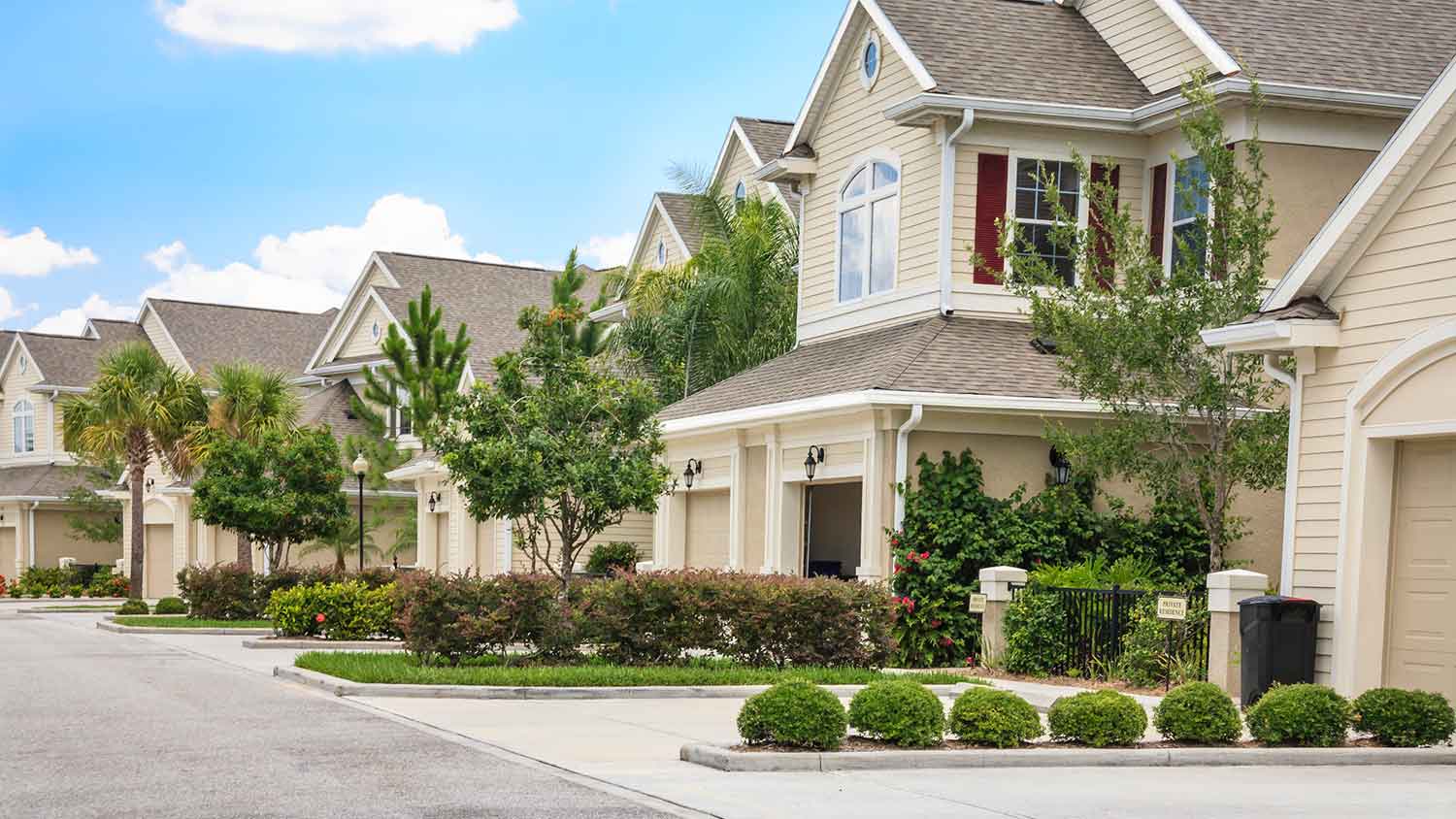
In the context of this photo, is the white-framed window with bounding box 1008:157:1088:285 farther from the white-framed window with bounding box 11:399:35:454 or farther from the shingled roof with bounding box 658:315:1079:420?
the white-framed window with bounding box 11:399:35:454

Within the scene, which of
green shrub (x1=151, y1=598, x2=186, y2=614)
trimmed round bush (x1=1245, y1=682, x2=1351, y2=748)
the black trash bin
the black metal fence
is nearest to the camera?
trimmed round bush (x1=1245, y1=682, x2=1351, y2=748)

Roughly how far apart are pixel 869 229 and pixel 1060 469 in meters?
5.41

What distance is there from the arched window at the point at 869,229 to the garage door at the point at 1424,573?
10343mm

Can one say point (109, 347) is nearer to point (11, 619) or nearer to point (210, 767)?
point (11, 619)

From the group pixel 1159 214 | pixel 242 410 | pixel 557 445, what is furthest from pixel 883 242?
pixel 242 410

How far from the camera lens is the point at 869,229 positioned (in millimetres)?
25312

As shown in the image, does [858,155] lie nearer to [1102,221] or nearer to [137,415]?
[1102,221]

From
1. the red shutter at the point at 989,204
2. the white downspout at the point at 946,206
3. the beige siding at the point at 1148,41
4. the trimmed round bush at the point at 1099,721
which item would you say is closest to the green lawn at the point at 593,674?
the trimmed round bush at the point at 1099,721

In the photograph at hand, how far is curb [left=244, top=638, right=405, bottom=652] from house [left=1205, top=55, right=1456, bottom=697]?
562 inches

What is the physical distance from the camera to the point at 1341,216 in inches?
607

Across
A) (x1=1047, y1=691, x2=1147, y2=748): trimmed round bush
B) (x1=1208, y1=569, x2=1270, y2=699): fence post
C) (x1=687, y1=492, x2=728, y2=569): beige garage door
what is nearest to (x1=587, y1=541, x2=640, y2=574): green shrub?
(x1=687, y1=492, x2=728, y2=569): beige garage door

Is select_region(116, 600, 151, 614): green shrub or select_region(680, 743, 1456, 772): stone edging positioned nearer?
select_region(680, 743, 1456, 772): stone edging

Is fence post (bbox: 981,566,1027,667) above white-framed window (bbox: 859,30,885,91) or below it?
below

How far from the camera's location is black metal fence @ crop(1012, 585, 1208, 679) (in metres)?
17.9
